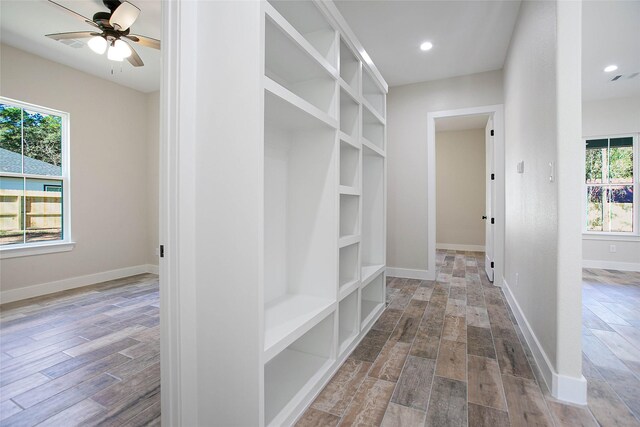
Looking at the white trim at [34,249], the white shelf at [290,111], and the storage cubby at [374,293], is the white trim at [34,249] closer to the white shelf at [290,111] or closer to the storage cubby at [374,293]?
the white shelf at [290,111]

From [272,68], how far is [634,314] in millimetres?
3951

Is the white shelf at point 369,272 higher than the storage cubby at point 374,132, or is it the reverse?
the storage cubby at point 374,132

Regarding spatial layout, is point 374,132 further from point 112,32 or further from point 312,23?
point 112,32

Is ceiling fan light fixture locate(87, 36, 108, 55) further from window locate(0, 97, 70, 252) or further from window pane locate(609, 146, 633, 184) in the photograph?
window pane locate(609, 146, 633, 184)

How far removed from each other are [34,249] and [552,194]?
508 centimetres

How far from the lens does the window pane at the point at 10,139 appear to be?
11.2ft

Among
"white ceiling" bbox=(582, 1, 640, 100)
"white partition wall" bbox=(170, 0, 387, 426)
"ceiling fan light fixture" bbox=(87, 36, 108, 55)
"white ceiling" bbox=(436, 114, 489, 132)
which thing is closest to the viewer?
"white partition wall" bbox=(170, 0, 387, 426)

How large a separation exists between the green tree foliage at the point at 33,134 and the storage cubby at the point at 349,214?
3.85m

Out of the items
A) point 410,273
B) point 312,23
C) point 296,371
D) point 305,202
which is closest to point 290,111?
point 305,202

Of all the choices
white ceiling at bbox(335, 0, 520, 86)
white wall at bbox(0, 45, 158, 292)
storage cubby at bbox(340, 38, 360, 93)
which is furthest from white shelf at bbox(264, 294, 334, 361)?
white wall at bbox(0, 45, 158, 292)

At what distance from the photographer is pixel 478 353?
2162mm

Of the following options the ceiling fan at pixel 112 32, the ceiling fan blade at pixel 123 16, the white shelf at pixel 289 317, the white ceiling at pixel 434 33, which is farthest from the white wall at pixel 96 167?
the white shelf at pixel 289 317

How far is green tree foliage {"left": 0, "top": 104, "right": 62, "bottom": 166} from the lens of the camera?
3455 millimetres

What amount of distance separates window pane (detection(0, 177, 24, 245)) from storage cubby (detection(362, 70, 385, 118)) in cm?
408
